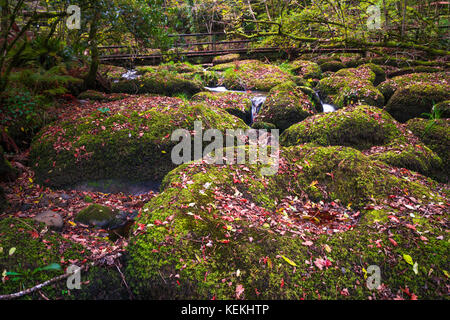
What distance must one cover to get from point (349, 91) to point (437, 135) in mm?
2966

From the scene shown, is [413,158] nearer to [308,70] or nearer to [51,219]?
[51,219]

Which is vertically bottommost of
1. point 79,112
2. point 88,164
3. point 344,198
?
point 344,198

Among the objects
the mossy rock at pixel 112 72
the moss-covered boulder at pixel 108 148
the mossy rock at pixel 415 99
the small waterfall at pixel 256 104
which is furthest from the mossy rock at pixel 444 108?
the mossy rock at pixel 112 72

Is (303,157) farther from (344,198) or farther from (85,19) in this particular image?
(85,19)

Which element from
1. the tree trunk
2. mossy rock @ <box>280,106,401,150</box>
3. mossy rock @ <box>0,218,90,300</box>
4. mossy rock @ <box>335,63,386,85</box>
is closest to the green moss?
mossy rock @ <box>280,106,401,150</box>

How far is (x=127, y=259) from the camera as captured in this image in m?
2.87

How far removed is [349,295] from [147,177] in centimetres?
415

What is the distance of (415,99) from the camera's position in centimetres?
703

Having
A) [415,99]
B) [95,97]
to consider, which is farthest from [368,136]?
[95,97]

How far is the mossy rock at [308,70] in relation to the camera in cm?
1162

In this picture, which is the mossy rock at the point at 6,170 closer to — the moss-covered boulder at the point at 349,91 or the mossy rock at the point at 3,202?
the mossy rock at the point at 3,202

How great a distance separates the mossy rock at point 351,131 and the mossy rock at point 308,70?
6.16 meters

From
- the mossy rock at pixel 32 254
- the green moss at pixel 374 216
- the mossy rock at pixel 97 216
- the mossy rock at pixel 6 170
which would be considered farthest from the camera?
the mossy rock at pixel 6 170
